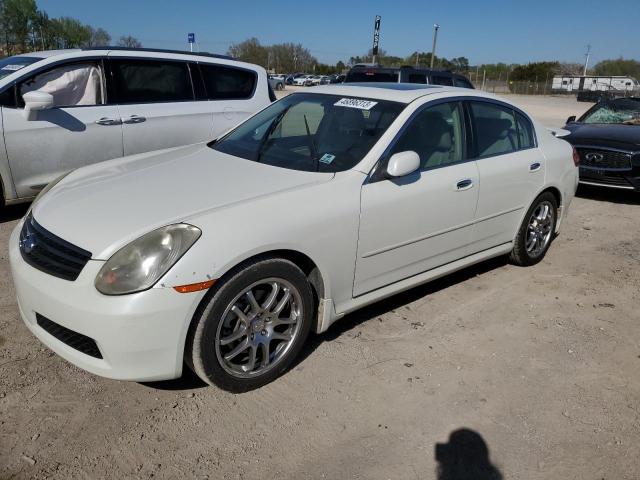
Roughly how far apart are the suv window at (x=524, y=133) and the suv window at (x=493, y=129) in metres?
0.08

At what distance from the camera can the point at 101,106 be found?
18.5 feet

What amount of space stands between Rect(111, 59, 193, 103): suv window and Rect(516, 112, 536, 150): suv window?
12.3 ft

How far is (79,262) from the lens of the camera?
2.48 m

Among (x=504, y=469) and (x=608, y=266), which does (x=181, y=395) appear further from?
(x=608, y=266)

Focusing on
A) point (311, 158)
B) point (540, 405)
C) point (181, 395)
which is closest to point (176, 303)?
point (181, 395)

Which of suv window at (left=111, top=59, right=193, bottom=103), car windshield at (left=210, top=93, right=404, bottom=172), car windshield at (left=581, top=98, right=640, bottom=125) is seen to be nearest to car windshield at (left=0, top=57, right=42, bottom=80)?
suv window at (left=111, top=59, right=193, bottom=103)

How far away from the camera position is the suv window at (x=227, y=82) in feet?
21.3

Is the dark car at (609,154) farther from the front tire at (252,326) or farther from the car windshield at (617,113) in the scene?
the front tire at (252,326)

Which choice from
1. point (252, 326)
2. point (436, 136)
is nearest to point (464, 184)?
point (436, 136)

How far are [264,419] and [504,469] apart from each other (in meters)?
1.14

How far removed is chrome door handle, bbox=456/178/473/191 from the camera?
3.69m

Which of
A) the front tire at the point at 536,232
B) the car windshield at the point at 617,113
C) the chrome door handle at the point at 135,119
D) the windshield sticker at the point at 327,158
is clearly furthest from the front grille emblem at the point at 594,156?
the chrome door handle at the point at 135,119

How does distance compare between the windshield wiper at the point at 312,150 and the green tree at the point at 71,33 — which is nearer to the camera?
the windshield wiper at the point at 312,150

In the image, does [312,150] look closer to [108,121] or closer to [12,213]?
[108,121]
